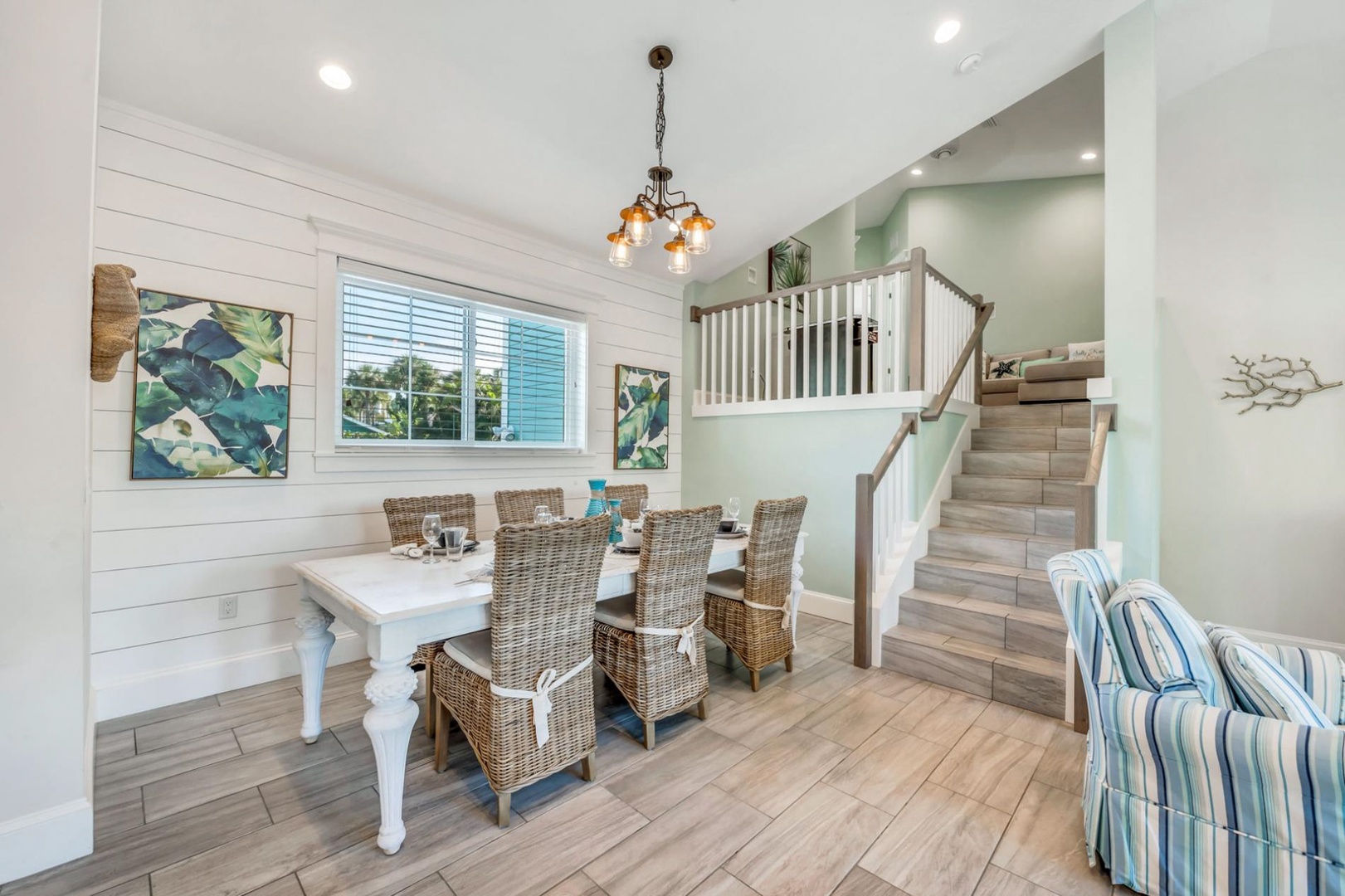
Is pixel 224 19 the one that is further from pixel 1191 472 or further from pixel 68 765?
pixel 1191 472

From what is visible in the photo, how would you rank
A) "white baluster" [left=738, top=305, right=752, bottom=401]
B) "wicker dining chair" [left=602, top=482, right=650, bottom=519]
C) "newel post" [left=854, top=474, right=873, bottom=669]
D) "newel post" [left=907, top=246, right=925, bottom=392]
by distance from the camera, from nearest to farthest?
"newel post" [left=854, top=474, right=873, bottom=669] → "newel post" [left=907, top=246, right=925, bottom=392] → "wicker dining chair" [left=602, top=482, right=650, bottom=519] → "white baluster" [left=738, top=305, right=752, bottom=401]

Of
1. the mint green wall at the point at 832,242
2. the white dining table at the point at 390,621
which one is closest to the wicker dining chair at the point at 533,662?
the white dining table at the point at 390,621

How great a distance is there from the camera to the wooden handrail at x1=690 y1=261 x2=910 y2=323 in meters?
3.87

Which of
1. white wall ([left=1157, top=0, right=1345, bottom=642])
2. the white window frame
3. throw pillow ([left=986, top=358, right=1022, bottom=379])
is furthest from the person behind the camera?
throw pillow ([left=986, top=358, right=1022, bottom=379])

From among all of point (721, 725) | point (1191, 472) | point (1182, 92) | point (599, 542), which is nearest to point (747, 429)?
point (721, 725)

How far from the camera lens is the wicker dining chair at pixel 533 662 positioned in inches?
69.4

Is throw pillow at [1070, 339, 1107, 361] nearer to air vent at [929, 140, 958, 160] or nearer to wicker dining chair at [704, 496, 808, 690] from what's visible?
air vent at [929, 140, 958, 160]

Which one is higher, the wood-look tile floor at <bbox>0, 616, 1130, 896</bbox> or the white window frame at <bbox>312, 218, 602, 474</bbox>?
the white window frame at <bbox>312, 218, 602, 474</bbox>

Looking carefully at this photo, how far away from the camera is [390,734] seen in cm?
166

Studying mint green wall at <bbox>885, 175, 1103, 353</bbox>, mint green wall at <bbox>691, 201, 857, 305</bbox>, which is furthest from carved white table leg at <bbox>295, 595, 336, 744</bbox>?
mint green wall at <bbox>885, 175, 1103, 353</bbox>

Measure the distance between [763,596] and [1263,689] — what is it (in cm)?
179

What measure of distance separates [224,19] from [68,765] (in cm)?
274

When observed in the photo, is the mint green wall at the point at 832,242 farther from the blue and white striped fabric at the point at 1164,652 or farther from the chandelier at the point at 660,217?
the blue and white striped fabric at the point at 1164,652

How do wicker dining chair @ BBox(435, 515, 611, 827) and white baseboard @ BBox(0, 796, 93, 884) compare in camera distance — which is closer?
white baseboard @ BBox(0, 796, 93, 884)
